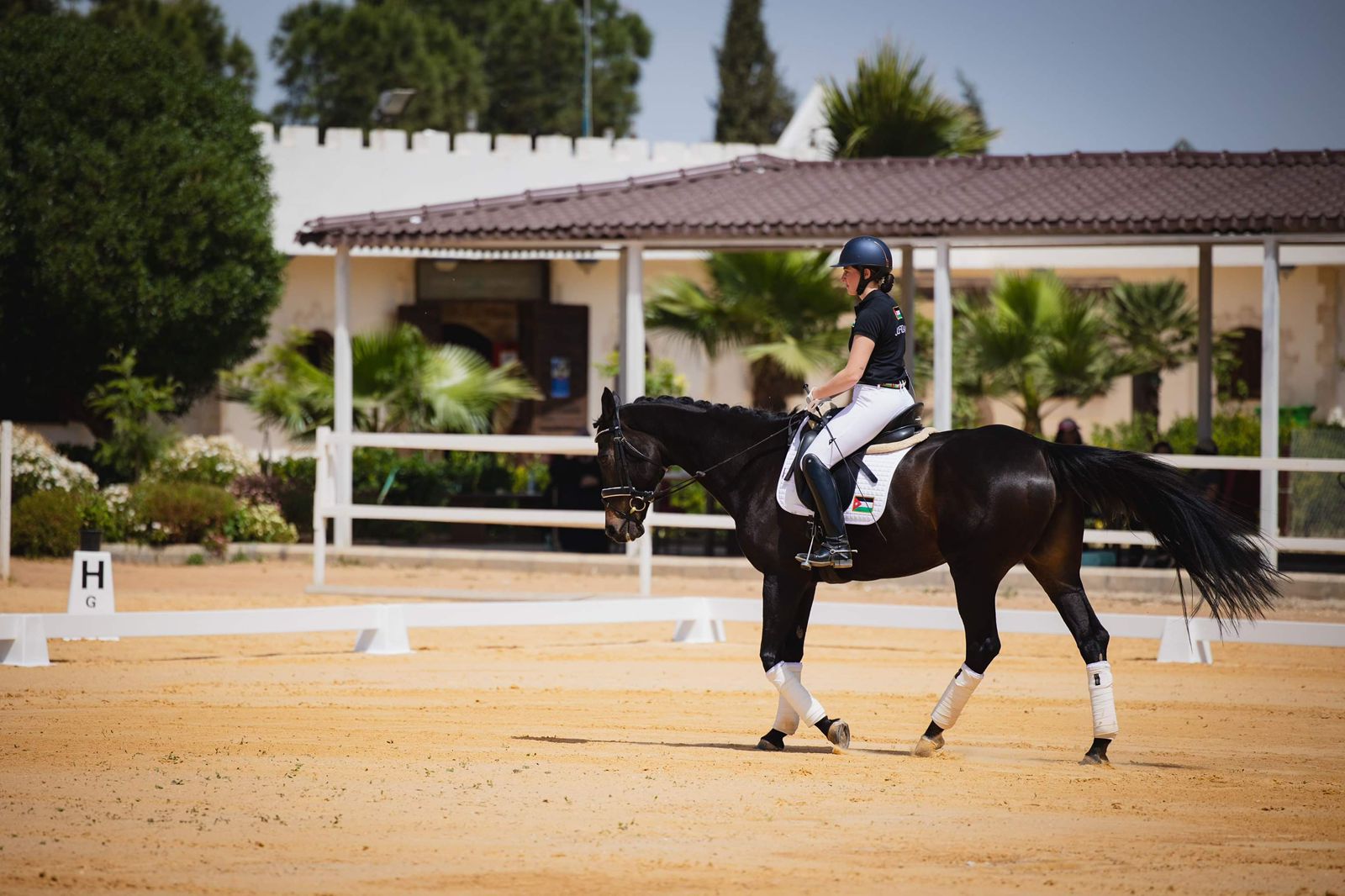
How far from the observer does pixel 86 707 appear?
9.25 meters

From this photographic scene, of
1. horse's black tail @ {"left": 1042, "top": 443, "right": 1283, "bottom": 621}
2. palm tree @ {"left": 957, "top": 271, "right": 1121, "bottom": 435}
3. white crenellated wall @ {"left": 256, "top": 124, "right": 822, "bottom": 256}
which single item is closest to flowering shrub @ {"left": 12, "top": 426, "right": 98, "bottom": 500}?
white crenellated wall @ {"left": 256, "top": 124, "right": 822, "bottom": 256}

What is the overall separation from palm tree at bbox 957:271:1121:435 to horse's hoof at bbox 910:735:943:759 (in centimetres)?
1398

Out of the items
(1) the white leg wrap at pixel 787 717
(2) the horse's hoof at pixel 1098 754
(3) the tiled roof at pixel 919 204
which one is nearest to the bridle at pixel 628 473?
(1) the white leg wrap at pixel 787 717

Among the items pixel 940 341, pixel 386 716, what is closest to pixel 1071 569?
pixel 386 716

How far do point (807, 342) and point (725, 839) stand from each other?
51.5 feet

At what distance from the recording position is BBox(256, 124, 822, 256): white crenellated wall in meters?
27.4

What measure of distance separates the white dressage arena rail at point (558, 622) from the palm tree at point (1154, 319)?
14811 millimetres

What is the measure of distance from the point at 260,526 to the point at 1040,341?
10.7 m

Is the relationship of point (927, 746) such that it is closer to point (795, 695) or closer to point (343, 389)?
point (795, 695)

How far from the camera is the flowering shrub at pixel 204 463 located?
66.7 ft

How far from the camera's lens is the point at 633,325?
18375mm

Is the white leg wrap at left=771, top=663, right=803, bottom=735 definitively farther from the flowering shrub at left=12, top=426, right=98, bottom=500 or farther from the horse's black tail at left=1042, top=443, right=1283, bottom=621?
the flowering shrub at left=12, top=426, right=98, bottom=500

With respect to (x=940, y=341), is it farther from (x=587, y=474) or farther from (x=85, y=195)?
(x=85, y=195)

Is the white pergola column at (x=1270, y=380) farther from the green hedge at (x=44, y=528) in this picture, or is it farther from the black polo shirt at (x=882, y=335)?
the green hedge at (x=44, y=528)
